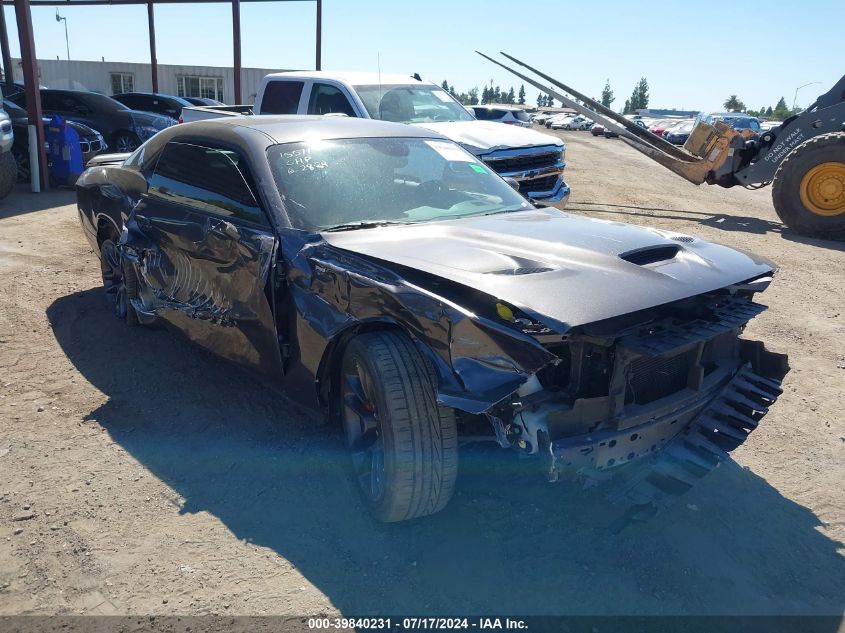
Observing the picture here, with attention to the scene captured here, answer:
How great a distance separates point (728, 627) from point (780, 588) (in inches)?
14.7

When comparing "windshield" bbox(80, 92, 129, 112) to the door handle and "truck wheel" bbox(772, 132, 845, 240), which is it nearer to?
the door handle

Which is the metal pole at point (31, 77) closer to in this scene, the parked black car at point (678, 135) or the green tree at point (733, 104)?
the parked black car at point (678, 135)

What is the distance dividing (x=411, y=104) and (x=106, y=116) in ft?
26.2

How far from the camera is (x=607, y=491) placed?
278cm

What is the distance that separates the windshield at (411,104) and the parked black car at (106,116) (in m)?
6.61

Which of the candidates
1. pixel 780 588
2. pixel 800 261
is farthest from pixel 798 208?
pixel 780 588

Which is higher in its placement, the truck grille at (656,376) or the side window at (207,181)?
the side window at (207,181)

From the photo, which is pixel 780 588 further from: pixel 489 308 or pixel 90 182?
pixel 90 182

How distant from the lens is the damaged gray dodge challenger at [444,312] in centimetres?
256

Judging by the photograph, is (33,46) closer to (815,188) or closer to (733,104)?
(815,188)

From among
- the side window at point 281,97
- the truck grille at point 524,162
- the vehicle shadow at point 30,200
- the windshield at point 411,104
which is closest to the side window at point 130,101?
the vehicle shadow at point 30,200

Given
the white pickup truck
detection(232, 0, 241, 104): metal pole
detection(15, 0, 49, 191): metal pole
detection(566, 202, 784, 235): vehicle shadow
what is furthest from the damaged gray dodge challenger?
detection(232, 0, 241, 104): metal pole

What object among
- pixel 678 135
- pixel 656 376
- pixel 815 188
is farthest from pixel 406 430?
pixel 678 135

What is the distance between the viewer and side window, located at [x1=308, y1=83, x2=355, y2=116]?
887 cm
